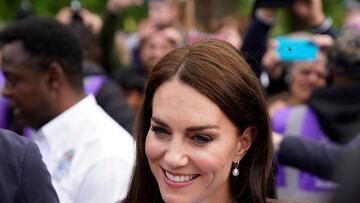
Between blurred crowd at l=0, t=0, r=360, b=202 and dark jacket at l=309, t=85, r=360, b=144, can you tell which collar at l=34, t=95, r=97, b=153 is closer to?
blurred crowd at l=0, t=0, r=360, b=202

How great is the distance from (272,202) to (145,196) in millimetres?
497

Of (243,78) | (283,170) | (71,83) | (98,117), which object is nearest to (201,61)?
(243,78)

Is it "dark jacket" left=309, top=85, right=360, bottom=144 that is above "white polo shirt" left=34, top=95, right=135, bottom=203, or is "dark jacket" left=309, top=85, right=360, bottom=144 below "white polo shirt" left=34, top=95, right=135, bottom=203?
below

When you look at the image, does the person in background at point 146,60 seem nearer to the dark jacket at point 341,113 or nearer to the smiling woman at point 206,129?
the dark jacket at point 341,113

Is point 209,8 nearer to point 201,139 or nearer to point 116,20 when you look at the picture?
point 116,20

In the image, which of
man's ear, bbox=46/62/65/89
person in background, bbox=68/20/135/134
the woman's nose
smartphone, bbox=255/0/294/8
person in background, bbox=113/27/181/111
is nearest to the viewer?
the woman's nose

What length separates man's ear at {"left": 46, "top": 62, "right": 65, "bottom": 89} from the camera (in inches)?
158

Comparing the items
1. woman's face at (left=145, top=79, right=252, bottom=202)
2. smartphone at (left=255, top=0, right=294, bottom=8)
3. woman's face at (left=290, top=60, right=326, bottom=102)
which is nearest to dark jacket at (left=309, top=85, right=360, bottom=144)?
smartphone at (left=255, top=0, right=294, bottom=8)

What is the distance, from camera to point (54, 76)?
402 cm

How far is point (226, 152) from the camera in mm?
2818

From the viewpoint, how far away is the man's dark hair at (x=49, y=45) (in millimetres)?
4051

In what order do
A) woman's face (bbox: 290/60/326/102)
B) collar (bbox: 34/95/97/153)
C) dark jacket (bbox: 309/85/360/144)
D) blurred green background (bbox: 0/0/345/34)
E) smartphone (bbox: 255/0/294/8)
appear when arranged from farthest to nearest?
blurred green background (bbox: 0/0/345/34)
woman's face (bbox: 290/60/326/102)
smartphone (bbox: 255/0/294/8)
dark jacket (bbox: 309/85/360/144)
collar (bbox: 34/95/97/153)

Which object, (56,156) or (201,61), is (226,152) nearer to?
(201,61)

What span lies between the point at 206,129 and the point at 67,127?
46.8 inches
